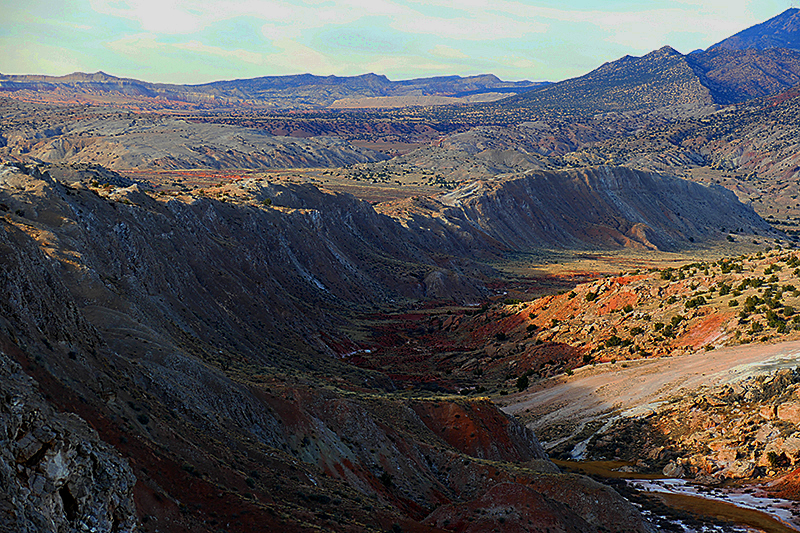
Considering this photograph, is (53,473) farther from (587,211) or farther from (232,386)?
(587,211)

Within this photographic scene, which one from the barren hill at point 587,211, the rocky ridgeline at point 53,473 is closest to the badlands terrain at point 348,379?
the rocky ridgeline at point 53,473

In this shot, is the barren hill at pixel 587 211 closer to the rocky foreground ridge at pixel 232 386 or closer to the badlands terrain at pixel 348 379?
the badlands terrain at pixel 348 379

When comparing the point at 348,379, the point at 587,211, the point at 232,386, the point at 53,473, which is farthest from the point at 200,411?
the point at 587,211

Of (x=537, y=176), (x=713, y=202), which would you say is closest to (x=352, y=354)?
(x=537, y=176)

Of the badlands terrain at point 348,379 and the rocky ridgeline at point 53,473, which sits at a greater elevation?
the rocky ridgeline at point 53,473

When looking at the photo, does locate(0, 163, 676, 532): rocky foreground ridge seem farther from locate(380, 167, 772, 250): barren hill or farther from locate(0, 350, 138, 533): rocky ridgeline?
locate(380, 167, 772, 250): barren hill

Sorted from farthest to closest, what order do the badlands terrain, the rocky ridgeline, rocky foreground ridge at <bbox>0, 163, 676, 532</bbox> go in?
the badlands terrain < rocky foreground ridge at <bbox>0, 163, 676, 532</bbox> < the rocky ridgeline

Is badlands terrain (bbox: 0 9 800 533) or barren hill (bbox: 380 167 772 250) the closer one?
badlands terrain (bbox: 0 9 800 533)

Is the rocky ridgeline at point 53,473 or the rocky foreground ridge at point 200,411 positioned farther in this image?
the rocky foreground ridge at point 200,411

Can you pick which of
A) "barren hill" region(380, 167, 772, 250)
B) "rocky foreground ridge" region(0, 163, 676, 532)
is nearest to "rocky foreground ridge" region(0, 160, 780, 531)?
"rocky foreground ridge" region(0, 163, 676, 532)
